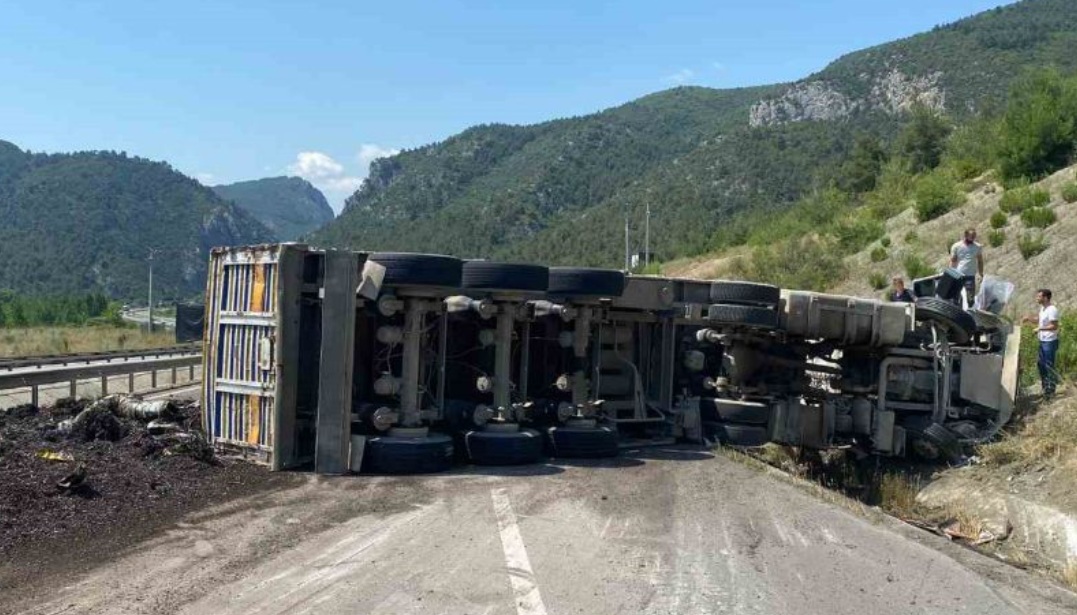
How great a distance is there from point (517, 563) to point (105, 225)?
140141 millimetres

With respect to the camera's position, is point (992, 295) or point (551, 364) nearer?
point (551, 364)

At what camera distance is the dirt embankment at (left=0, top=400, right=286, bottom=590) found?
6301 millimetres

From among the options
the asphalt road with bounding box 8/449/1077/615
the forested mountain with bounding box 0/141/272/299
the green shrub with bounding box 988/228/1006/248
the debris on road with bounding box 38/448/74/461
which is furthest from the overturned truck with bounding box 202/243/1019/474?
the forested mountain with bounding box 0/141/272/299

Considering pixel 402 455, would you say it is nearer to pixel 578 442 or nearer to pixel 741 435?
pixel 578 442

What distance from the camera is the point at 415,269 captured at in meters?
9.48

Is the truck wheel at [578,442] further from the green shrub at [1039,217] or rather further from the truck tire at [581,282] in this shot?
the green shrub at [1039,217]

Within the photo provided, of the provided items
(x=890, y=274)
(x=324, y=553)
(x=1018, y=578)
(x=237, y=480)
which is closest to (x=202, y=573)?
(x=324, y=553)

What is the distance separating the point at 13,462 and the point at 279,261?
297 centimetres

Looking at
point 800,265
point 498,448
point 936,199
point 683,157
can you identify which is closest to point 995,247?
point 936,199

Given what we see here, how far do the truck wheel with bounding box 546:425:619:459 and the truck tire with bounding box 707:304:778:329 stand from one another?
6.88 ft

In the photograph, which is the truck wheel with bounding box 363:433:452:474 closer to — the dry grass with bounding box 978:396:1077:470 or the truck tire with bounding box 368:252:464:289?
the truck tire with bounding box 368:252:464:289

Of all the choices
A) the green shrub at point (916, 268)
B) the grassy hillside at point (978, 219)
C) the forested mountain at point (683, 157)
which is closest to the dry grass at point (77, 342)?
the grassy hillside at point (978, 219)

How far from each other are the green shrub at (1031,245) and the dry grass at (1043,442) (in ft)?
30.7

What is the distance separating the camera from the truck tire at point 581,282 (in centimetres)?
1078
